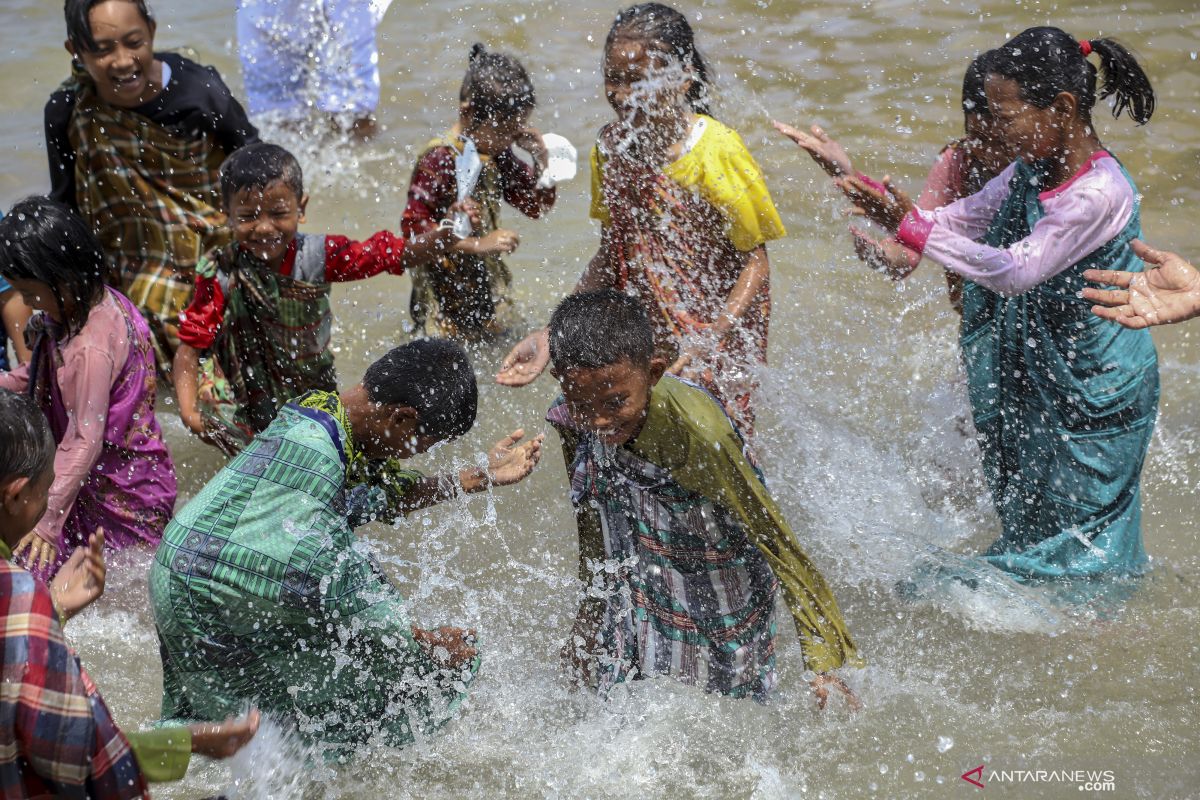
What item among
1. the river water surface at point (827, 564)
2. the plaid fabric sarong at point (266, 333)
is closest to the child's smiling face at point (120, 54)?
the plaid fabric sarong at point (266, 333)

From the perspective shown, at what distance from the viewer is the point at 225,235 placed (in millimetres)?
4738

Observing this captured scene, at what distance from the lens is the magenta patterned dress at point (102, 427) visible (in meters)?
3.59

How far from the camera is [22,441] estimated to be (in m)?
2.35

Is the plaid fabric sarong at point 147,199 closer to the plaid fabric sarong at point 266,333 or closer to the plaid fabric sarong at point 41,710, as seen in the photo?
the plaid fabric sarong at point 266,333

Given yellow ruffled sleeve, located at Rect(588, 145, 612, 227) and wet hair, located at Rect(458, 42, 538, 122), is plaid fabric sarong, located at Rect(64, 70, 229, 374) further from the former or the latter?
yellow ruffled sleeve, located at Rect(588, 145, 612, 227)

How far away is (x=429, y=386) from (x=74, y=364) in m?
1.14

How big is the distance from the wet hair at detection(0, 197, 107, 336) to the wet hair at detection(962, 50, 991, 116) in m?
2.55

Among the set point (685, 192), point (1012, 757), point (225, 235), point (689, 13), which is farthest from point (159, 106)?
point (689, 13)

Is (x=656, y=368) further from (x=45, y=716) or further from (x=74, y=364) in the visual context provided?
(x=74, y=364)

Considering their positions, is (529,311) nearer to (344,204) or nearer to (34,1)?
(344,204)

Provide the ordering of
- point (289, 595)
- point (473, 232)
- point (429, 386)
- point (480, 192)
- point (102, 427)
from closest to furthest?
point (289, 595) < point (429, 386) < point (102, 427) < point (473, 232) < point (480, 192)

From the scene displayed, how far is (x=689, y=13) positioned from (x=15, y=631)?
8.17m

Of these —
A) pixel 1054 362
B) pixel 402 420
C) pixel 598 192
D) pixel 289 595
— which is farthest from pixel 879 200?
pixel 289 595

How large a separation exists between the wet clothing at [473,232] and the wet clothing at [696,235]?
800 millimetres
